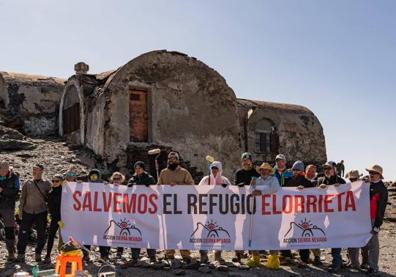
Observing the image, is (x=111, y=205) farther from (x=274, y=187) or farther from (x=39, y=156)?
(x=39, y=156)

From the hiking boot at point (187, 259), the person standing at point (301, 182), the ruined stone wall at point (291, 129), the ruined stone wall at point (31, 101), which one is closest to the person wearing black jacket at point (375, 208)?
the person standing at point (301, 182)

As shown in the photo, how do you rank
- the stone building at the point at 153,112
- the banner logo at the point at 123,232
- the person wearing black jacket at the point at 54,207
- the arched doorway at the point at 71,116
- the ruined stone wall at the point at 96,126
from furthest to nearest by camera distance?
the arched doorway at the point at 71,116 → the stone building at the point at 153,112 → the ruined stone wall at the point at 96,126 → the person wearing black jacket at the point at 54,207 → the banner logo at the point at 123,232

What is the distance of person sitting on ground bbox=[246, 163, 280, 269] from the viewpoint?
8.40 metres

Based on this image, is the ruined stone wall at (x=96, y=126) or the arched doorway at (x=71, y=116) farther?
the arched doorway at (x=71, y=116)

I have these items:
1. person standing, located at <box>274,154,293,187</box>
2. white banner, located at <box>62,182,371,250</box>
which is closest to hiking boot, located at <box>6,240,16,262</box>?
white banner, located at <box>62,182,371,250</box>

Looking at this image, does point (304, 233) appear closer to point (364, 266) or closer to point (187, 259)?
point (364, 266)

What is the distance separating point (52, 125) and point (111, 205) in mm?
14905

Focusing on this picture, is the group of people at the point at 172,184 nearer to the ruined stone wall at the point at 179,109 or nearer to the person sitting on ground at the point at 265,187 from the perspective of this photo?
the person sitting on ground at the point at 265,187

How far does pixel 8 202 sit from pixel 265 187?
4.41 metres

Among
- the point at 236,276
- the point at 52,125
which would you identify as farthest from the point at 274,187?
the point at 52,125

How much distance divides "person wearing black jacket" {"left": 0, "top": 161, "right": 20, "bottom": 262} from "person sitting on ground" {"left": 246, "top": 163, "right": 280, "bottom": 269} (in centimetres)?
405

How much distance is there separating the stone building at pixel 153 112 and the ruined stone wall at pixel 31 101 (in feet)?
6.00

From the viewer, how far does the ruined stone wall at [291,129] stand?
84.3ft

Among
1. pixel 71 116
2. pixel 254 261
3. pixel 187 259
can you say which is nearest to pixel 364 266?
pixel 254 261
